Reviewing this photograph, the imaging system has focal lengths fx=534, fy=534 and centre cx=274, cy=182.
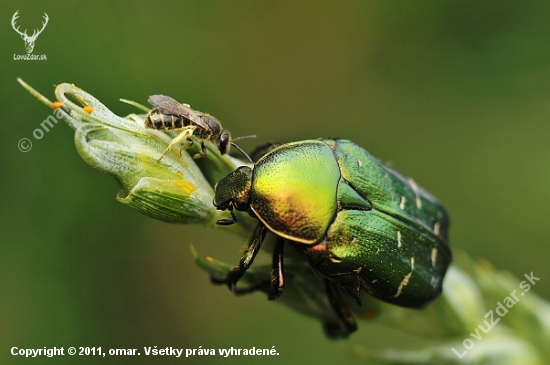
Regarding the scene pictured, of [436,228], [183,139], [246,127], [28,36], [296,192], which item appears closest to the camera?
[183,139]

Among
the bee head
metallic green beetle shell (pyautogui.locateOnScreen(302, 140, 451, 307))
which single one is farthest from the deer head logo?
metallic green beetle shell (pyautogui.locateOnScreen(302, 140, 451, 307))

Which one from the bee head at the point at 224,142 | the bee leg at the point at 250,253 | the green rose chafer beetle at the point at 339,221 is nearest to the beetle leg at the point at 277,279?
the green rose chafer beetle at the point at 339,221

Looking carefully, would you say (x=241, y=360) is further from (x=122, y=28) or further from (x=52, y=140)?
(x=122, y=28)

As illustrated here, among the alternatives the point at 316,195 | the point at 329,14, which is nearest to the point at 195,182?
the point at 316,195

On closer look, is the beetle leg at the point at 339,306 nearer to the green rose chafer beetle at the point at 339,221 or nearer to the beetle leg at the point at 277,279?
the green rose chafer beetle at the point at 339,221

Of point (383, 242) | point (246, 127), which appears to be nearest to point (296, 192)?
point (383, 242)

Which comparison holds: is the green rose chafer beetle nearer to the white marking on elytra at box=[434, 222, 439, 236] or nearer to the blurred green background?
the white marking on elytra at box=[434, 222, 439, 236]

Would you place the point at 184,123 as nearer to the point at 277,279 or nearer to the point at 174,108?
the point at 174,108
